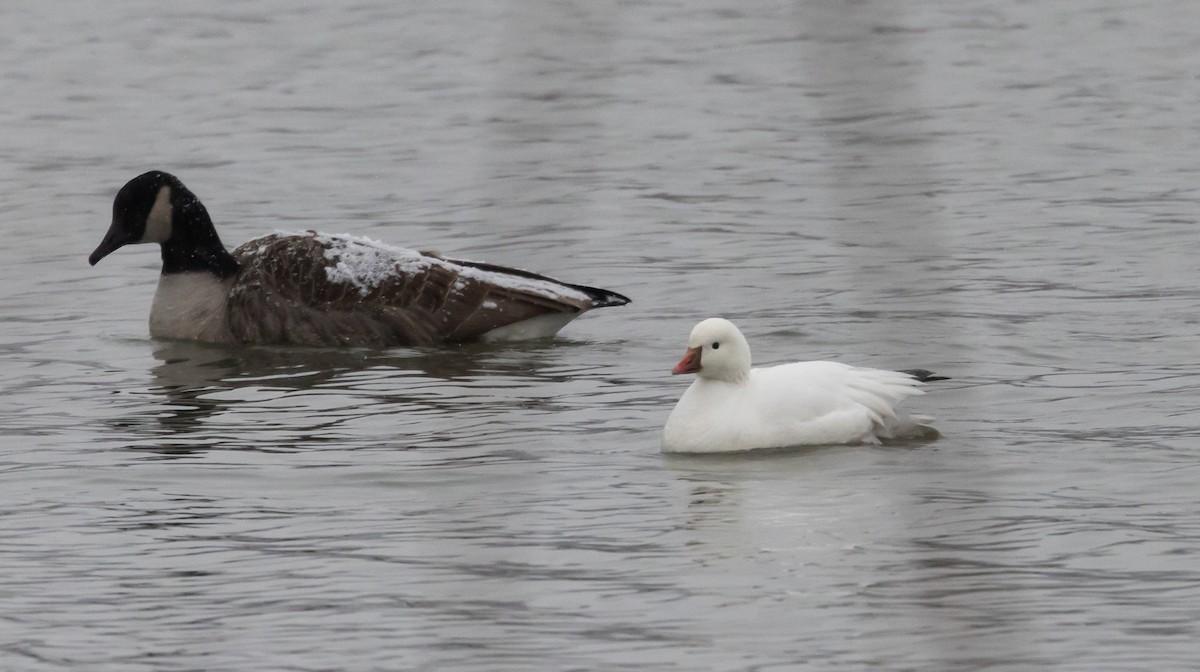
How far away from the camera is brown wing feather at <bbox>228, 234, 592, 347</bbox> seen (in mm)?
12258

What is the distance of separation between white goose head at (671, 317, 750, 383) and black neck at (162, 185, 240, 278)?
4.32 metres

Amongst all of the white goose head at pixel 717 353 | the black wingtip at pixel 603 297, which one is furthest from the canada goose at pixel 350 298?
the white goose head at pixel 717 353

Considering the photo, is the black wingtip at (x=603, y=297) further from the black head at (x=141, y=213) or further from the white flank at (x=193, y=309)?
the black head at (x=141, y=213)

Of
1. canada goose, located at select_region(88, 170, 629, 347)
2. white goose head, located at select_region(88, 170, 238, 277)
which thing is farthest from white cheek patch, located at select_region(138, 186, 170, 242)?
canada goose, located at select_region(88, 170, 629, 347)

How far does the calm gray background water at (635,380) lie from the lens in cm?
630

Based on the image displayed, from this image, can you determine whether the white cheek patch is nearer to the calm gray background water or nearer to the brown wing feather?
the calm gray background water

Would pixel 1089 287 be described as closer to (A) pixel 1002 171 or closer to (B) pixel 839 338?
(B) pixel 839 338

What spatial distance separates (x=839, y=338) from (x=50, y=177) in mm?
8807

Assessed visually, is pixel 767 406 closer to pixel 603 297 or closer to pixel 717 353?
pixel 717 353

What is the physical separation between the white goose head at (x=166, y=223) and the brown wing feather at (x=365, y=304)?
523 mm

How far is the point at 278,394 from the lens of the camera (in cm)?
1106

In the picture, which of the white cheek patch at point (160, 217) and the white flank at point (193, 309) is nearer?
the white flank at point (193, 309)

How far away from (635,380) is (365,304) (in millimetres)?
2135

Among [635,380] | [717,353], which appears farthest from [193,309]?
[717,353]
